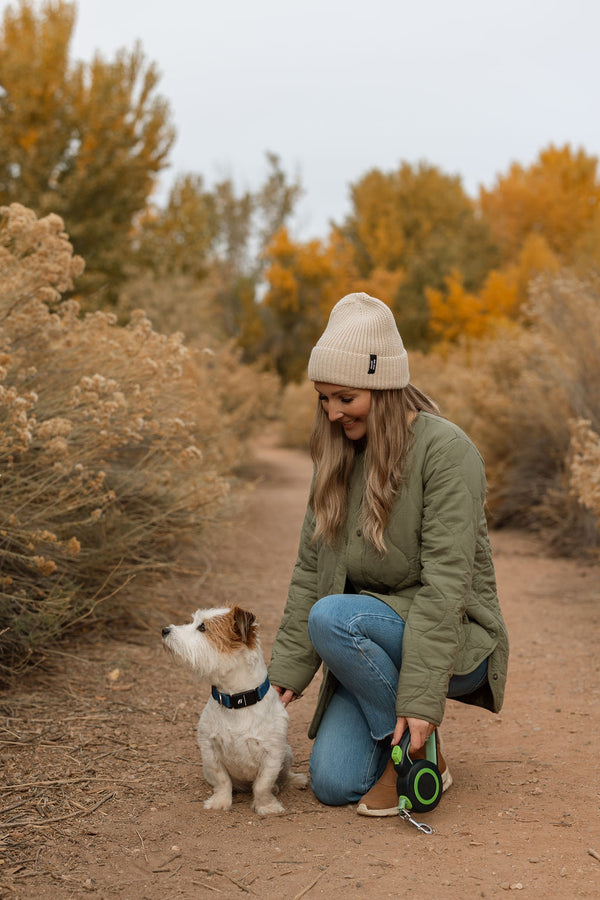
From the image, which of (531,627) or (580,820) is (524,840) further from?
(531,627)

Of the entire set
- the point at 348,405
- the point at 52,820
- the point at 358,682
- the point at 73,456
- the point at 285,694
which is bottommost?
the point at 52,820

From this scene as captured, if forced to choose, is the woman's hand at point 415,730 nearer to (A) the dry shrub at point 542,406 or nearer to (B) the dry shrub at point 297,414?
(A) the dry shrub at point 542,406

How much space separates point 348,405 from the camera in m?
3.18

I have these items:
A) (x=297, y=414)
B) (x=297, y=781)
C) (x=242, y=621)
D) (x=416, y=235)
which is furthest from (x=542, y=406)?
(x=416, y=235)

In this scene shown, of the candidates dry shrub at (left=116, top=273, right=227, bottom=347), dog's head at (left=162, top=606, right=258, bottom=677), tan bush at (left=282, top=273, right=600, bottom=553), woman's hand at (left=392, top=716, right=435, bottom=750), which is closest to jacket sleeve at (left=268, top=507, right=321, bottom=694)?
dog's head at (left=162, top=606, right=258, bottom=677)

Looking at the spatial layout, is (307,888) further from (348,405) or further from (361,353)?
(361,353)

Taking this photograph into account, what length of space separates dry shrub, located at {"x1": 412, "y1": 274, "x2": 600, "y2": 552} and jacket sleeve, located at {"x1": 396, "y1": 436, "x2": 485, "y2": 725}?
4.65 meters

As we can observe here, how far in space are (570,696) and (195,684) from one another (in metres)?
1.90

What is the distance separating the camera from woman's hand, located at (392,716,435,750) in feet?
9.48

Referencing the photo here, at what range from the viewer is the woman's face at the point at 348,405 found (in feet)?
10.3

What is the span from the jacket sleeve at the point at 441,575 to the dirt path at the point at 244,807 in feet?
1.53

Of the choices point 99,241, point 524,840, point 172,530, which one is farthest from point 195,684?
point 99,241

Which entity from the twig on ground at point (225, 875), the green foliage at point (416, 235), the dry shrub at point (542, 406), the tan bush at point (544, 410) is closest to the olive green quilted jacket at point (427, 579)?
the twig on ground at point (225, 875)

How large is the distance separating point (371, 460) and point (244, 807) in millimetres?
1312
